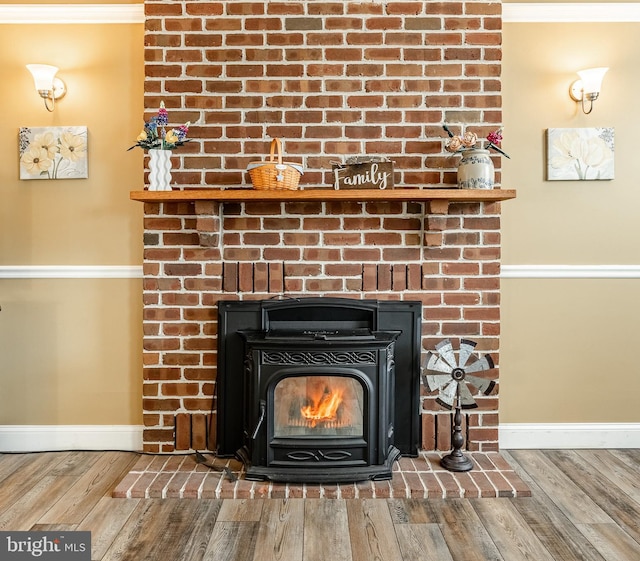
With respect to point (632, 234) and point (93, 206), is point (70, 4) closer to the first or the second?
point (93, 206)

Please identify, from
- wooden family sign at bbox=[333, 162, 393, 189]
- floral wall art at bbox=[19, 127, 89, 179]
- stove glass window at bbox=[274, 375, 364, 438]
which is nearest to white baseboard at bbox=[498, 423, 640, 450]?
stove glass window at bbox=[274, 375, 364, 438]

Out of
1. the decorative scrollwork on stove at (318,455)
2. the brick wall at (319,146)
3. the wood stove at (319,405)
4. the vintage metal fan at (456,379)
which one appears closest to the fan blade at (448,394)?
the vintage metal fan at (456,379)

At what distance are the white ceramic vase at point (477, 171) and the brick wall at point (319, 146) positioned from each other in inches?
6.3

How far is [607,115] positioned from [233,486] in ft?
A: 8.45

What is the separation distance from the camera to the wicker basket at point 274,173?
2383mm

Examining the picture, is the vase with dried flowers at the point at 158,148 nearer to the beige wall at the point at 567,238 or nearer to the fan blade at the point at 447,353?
the fan blade at the point at 447,353

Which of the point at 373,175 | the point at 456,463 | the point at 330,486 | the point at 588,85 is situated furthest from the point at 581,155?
the point at 330,486

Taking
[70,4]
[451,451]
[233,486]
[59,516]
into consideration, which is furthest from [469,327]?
[70,4]

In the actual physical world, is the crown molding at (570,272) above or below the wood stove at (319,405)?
above

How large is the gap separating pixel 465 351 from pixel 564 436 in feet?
2.77

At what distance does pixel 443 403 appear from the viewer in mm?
2529

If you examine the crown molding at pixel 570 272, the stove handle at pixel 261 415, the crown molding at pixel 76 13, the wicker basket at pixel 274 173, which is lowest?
the stove handle at pixel 261 415

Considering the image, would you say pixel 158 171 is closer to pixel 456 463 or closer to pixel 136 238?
pixel 136 238

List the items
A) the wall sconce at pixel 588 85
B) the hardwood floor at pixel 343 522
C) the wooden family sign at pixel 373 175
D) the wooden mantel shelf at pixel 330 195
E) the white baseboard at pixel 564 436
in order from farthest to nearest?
the white baseboard at pixel 564 436, the wall sconce at pixel 588 85, the wooden family sign at pixel 373 175, the wooden mantel shelf at pixel 330 195, the hardwood floor at pixel 343 522
